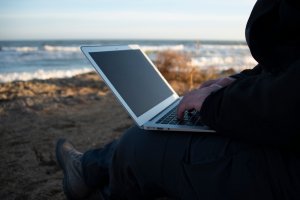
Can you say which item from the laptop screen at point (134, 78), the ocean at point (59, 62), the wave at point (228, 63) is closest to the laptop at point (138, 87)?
the laptop screen at point (134, 78)

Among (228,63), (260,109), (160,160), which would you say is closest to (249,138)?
(260,109)

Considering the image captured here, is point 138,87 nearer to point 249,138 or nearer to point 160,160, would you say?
point 160,160

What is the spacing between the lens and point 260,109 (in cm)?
114

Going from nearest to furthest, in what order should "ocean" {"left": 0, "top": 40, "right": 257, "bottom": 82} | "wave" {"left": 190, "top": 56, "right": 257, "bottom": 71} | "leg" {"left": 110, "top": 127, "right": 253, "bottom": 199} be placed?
"leg" {"left": 110, "top": 127, "right": 253, "bottom": 199} < "ocean" {"left": 0, "top": 40, "right": 257, "bottom": 82} < "wave" {"left": 190, "top": 56, "right": 257, "bottom": 71}

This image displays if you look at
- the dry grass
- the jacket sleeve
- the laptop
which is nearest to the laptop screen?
the laptop

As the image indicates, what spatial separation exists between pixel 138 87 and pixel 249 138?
3.19 feet

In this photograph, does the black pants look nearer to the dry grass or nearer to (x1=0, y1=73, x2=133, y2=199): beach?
(x1=0, y1=73, x2=133, y2=199): beach

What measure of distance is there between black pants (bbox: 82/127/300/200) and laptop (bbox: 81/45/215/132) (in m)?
0.08

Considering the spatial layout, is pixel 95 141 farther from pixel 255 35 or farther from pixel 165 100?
pixel 255 35

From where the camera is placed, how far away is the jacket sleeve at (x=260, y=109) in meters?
1.08

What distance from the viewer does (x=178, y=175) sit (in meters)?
1.35

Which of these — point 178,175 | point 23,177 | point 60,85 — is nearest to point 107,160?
point 178,175

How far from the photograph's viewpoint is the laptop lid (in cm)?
178

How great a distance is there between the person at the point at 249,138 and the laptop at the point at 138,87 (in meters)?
0.10
